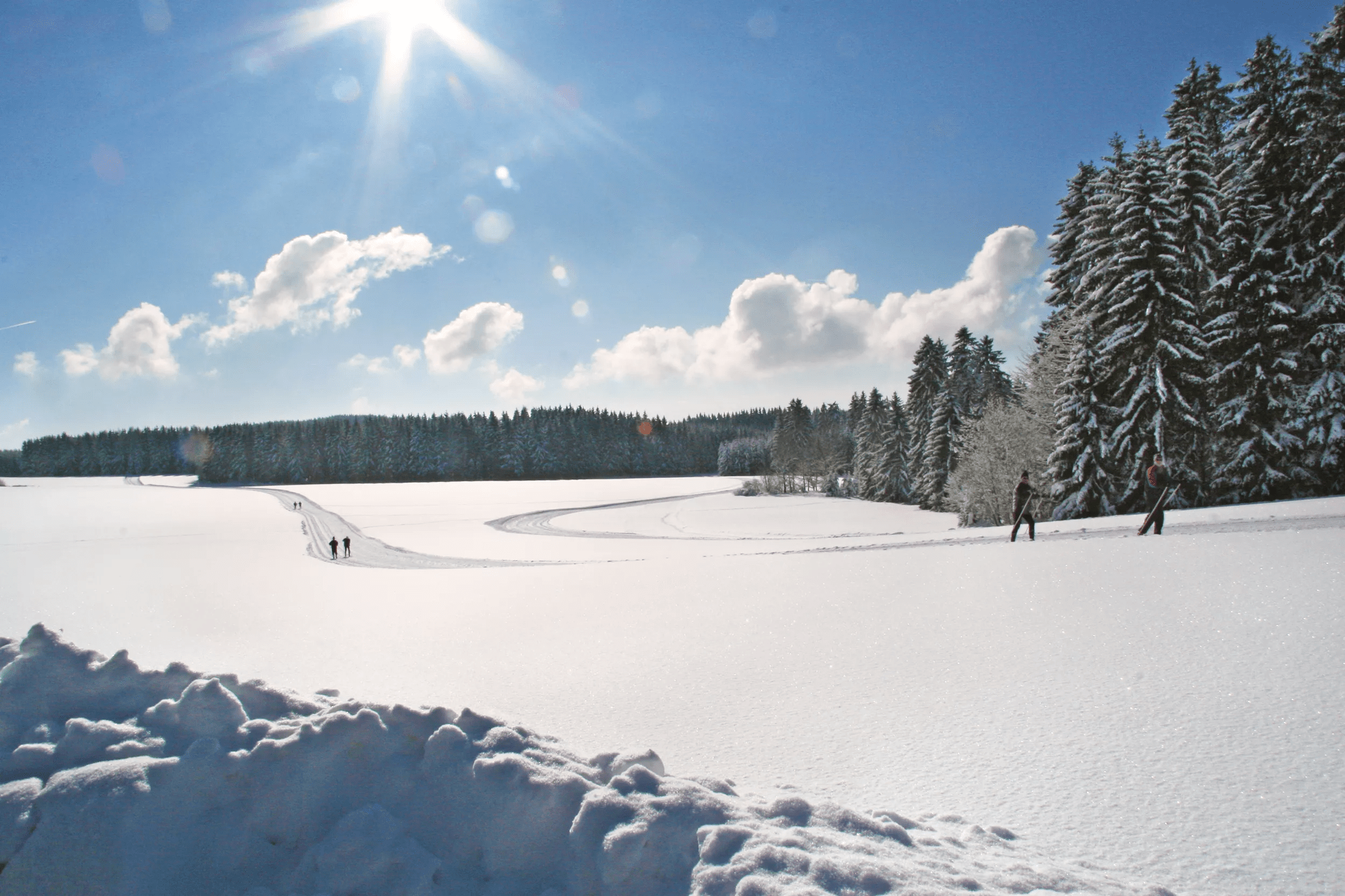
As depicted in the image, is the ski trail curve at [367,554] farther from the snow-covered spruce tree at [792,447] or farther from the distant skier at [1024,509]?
the snow-covered spruce tree at [792,447]

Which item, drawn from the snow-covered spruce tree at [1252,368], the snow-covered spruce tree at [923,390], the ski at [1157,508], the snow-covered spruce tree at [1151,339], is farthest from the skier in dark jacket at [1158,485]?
the snow-covered spruce tree at [923,390]

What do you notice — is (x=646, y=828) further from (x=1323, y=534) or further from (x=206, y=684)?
(x=1323, y=534)

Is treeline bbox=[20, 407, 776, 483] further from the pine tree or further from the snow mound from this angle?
the snow mound

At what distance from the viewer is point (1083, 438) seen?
23.3m

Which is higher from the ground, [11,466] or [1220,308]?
[1220,308]

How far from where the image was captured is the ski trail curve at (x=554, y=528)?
3438 centimetres

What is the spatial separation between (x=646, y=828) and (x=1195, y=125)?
3015cm

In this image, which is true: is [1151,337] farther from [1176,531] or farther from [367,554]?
[367,554]

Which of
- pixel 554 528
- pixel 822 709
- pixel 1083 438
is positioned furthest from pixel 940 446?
pixel 822 709

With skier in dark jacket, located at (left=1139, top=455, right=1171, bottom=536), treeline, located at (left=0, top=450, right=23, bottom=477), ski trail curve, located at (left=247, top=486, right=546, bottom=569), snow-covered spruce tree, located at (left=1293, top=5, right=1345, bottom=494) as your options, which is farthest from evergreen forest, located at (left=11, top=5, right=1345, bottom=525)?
treeline, located at (left=0, top=450, right=23, bottom=477)

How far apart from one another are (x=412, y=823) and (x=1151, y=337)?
89.6 ft

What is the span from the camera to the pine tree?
69.1 ft

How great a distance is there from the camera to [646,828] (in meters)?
2.63

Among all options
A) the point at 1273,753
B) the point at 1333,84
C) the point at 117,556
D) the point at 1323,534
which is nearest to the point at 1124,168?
the point at 1333,84
